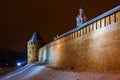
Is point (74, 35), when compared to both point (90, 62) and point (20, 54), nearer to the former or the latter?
point (90, 62)

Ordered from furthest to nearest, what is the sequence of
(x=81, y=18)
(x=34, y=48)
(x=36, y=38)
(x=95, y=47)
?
(x=36, y=38), (x=34, y=48), (x=81, y=18), (x=95, y=47)

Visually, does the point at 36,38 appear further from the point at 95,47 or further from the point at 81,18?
the point at 95,47

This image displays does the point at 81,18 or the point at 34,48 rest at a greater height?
the point at 81,18

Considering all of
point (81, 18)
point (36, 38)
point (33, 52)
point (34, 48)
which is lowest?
point (33, 52)

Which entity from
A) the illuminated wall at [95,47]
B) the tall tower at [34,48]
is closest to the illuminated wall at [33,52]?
the tall tower at [34,48]

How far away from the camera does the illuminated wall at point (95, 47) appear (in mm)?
13617

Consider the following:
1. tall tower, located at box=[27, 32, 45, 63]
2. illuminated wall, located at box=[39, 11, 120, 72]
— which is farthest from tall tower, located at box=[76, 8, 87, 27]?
illuminated wall, located at box=[39, 11, 120, 72]

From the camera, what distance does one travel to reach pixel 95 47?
637 inches

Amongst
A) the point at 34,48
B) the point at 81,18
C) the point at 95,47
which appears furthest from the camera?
the point at 34,48

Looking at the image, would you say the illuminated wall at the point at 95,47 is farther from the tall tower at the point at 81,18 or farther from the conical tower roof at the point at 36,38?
the conical tower roof at the point at 36,38

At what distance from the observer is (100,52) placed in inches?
603

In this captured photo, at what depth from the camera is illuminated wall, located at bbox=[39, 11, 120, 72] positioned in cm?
1362

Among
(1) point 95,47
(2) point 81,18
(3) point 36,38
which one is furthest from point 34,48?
(1) point 95,47

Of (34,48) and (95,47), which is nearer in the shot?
(95,47)
